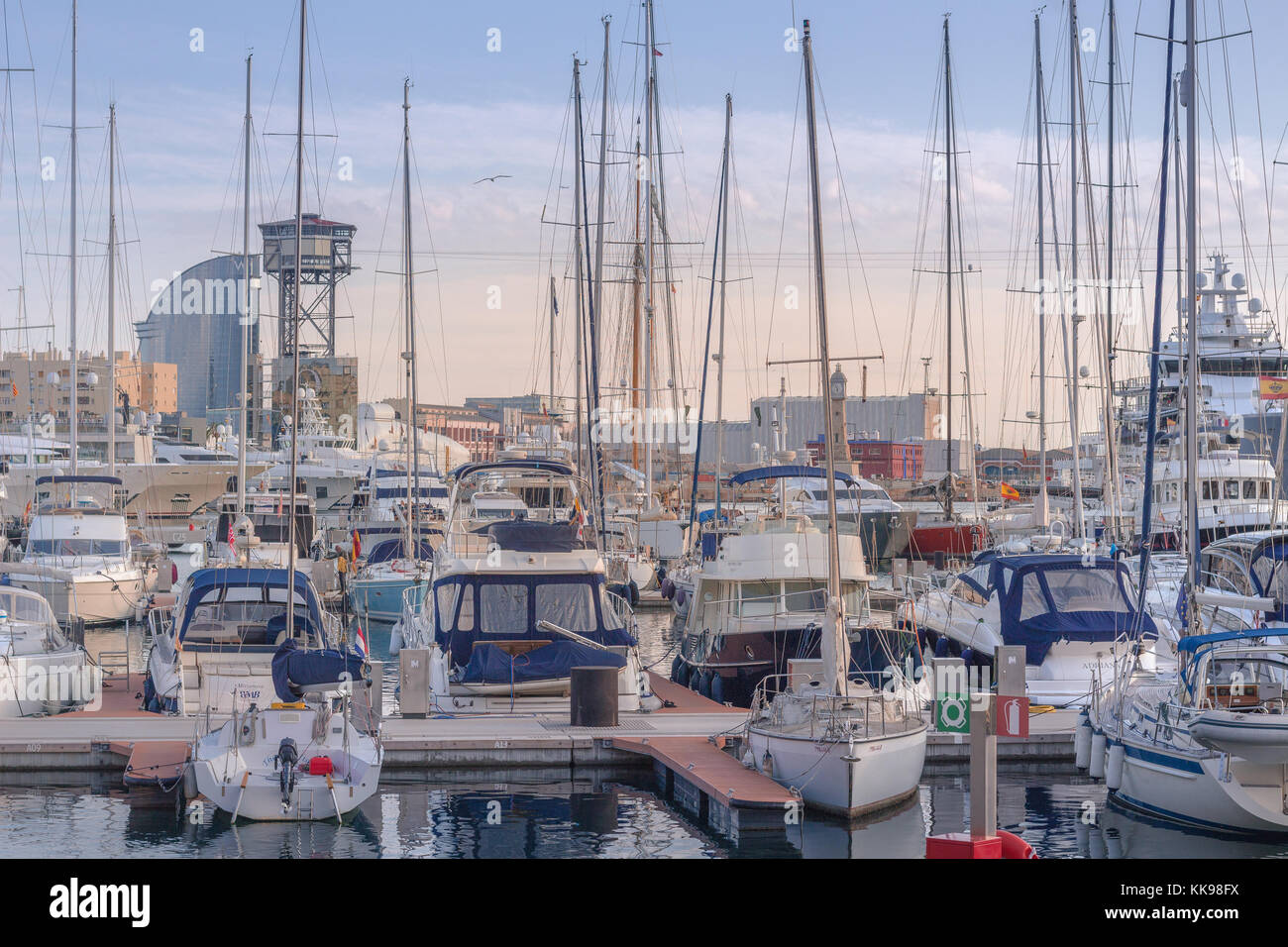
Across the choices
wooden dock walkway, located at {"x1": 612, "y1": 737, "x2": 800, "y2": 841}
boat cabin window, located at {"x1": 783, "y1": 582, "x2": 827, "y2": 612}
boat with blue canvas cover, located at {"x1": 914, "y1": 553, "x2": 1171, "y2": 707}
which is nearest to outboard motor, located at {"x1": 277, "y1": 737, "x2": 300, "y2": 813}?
wooden dock walkway, located at {"x1": 612, "y1": 737, "x2": 800, "y2": 841}

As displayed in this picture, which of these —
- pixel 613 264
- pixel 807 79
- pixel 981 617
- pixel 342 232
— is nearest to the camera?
pixel 807 79

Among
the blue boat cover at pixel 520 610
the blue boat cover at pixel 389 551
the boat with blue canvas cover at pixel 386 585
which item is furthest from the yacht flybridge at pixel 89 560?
the blue boat cover at pixel 520 610

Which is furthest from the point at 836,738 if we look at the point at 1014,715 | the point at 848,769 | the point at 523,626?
the point at 523,626

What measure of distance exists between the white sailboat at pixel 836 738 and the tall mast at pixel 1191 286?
3.71 meters

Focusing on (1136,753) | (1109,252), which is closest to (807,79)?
(1136,753)

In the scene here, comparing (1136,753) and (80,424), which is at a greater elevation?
(80,424)

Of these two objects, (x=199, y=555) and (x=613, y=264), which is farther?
(x=613, y=264)

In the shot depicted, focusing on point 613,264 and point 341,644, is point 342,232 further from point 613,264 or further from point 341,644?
point 341,644

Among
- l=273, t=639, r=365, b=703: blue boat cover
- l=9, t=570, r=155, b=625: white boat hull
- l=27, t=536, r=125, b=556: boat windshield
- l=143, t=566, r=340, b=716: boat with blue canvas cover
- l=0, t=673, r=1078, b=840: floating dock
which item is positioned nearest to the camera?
l=0, t=673, r=1078, b=840: floating dock

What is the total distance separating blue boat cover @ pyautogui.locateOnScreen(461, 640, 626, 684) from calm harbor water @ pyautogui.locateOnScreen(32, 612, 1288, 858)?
2467mm

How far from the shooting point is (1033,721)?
18.7 meters

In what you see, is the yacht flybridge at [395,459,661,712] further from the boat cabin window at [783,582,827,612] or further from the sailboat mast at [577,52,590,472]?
the sailboat mast at [577,52,590,472]

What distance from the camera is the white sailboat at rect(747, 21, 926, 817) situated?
14758 millimetres
